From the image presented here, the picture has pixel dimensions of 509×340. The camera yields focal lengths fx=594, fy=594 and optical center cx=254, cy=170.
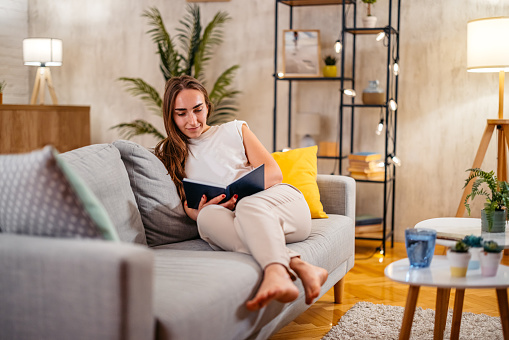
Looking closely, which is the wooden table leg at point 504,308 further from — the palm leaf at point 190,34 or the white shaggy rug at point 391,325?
the palm leaf at point 190,34

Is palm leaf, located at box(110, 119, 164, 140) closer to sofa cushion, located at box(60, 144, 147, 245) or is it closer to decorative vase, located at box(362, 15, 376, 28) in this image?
decorative vase, located at box(362, 15, 376, 28)

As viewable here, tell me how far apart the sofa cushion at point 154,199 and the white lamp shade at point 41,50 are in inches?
111

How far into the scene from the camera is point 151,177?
2395mm

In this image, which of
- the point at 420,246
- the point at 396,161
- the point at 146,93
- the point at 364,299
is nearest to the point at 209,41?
the point at 146,93

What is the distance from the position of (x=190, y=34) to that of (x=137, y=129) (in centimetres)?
88

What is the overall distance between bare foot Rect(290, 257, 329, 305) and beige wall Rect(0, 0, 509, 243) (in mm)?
2533

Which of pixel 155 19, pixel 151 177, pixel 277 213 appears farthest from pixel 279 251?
pixel 155 19

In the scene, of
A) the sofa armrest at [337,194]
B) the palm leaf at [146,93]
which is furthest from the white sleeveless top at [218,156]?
the palm leaf at [146,93]

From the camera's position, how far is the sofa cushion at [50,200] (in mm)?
1450

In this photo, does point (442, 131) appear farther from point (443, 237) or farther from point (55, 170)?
point (55, 170)

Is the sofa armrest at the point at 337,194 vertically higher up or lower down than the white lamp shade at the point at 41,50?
lower down

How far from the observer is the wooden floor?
256cm

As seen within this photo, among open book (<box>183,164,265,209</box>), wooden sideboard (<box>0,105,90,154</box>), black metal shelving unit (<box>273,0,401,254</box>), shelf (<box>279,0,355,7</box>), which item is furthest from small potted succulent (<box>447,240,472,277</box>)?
wooden sideboard (<box>0,105,90,154</box>)

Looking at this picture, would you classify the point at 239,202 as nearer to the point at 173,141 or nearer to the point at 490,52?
the point at 173,141
